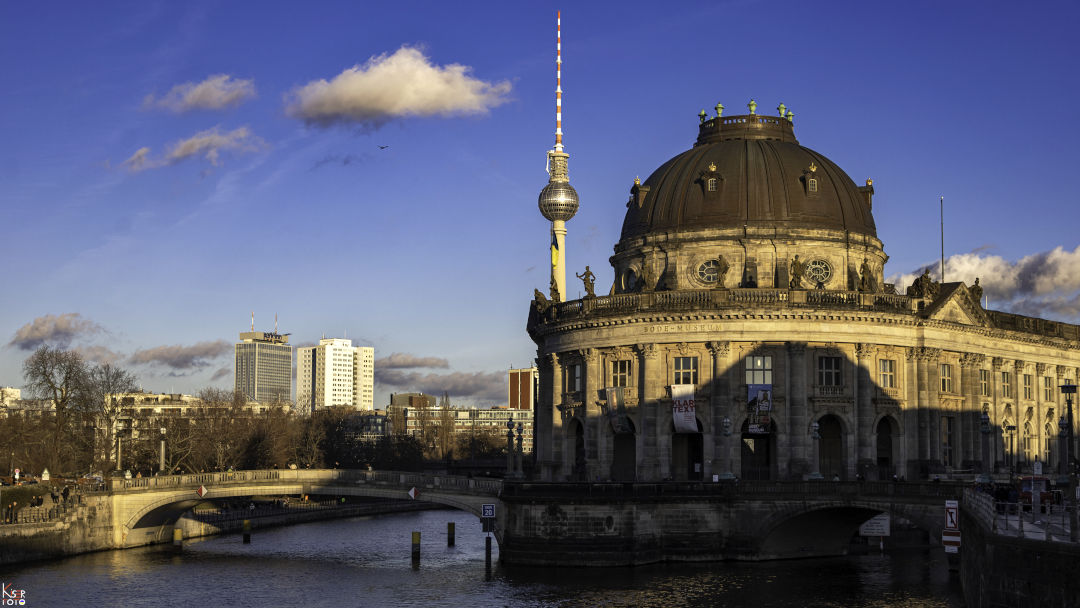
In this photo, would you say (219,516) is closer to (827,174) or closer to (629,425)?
(629,425)

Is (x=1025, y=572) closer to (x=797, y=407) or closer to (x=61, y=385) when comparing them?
(x=797, y=407)

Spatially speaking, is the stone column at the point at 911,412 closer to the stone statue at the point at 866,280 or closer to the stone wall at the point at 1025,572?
the stone statue at the point at 866,280

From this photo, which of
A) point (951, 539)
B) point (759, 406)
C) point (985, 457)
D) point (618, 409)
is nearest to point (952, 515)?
point (951, 539)

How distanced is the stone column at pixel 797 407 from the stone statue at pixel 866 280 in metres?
11.0

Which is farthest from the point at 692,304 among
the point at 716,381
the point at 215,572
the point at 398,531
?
the point at 398,531

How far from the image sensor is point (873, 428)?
9131 centimetres

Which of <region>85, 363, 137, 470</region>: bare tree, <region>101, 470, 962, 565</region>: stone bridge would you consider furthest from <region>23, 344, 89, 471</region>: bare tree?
<region>101, 470, 962, 565</region>: stone bridge

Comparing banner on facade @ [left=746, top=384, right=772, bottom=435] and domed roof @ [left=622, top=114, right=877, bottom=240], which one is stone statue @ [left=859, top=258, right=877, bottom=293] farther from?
banner on facade @ [left=746, top=384, right=772, bottom=435]

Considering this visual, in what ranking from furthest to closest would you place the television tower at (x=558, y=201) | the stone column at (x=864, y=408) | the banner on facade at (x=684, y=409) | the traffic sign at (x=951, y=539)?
the television tower at (x=558, y=201) → the stone column at (x=864, y=408) → the banner on facade at (x=684, y=409) → the traffic sign at (x=951, y=539)

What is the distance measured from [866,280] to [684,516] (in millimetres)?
28855

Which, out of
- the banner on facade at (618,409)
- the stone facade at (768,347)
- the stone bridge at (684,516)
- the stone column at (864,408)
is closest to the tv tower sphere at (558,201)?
→ the stone facade at (768,347)

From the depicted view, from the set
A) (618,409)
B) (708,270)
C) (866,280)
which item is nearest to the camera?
(618,409)

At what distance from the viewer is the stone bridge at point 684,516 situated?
75125 millimetres

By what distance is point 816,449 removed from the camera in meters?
88.8
